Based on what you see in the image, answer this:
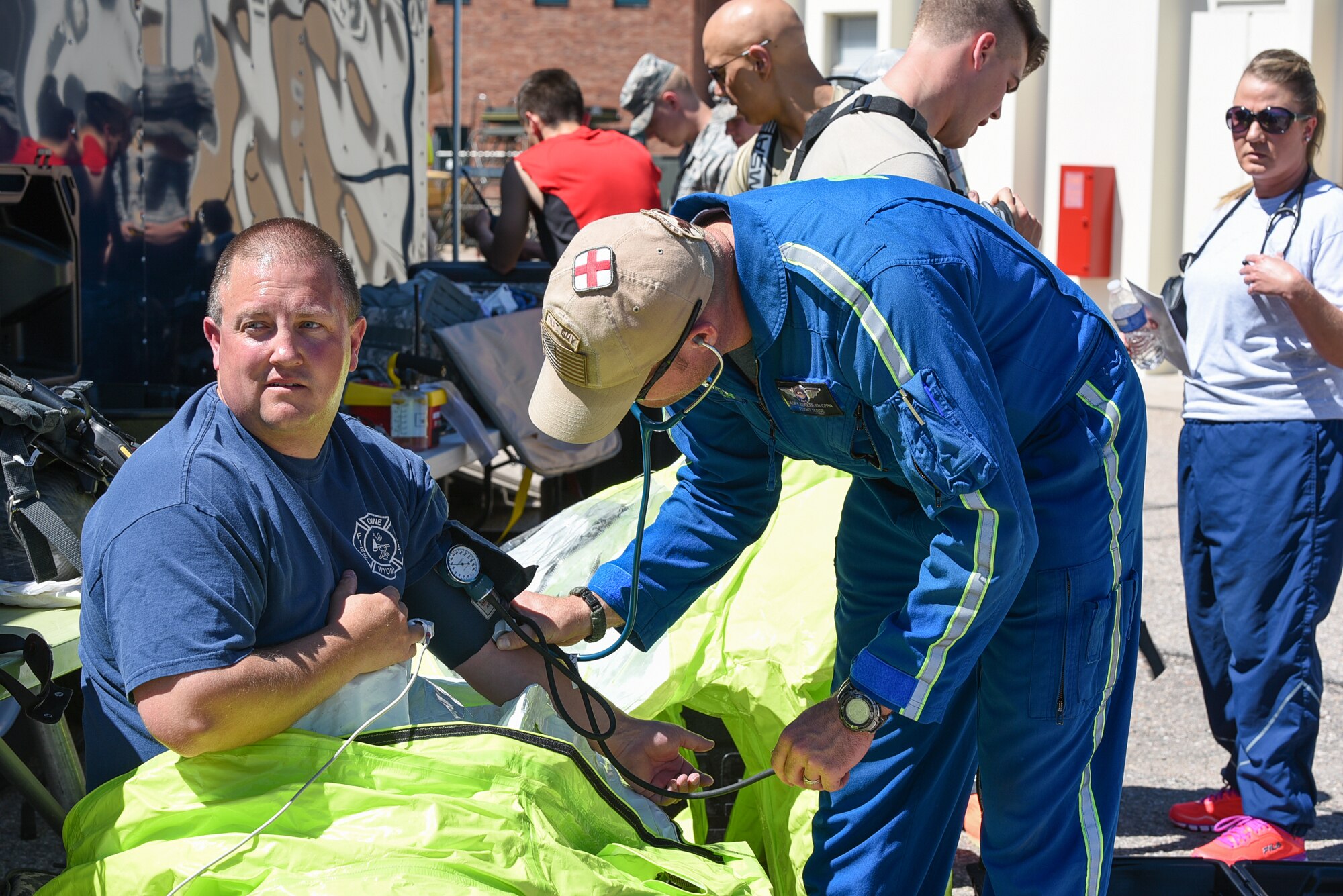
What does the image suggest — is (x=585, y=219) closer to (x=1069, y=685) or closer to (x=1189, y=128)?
(x=1069, y=685)

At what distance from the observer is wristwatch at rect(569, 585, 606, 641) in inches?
93.4

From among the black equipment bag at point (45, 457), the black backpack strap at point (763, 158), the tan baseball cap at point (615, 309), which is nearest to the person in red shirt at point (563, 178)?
the black backpack strap at point (763, 158)

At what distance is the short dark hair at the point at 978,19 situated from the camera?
109 inches

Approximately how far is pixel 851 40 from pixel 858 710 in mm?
10396

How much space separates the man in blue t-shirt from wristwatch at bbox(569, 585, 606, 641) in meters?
0.31

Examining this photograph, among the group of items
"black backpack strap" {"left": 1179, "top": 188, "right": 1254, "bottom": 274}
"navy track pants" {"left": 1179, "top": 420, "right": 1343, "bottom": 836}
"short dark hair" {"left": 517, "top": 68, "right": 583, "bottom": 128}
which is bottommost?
"navy track pants" {"left": 1179, "top": 420, "right": 1343, "bottom": 836}

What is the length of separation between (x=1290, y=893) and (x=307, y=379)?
2.37 metres

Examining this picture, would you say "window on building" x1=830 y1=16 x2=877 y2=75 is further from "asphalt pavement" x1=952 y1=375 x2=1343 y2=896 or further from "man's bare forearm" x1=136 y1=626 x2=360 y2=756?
"man's bare forearm" x1=136 y1=626 x2=360 y2=756

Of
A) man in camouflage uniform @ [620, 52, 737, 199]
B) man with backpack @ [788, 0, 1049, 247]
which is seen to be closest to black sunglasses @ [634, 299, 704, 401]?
man with backpack @ [788, 0, 1049, 247]

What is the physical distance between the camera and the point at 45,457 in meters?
2.68

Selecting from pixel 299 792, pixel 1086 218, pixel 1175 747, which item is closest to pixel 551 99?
pixel 1175 747

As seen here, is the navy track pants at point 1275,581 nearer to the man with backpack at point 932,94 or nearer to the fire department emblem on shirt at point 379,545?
the man with backpack at point 932,94

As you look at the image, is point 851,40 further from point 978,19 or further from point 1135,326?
point 978,19

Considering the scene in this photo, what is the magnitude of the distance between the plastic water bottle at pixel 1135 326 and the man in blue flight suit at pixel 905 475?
1.78 m
